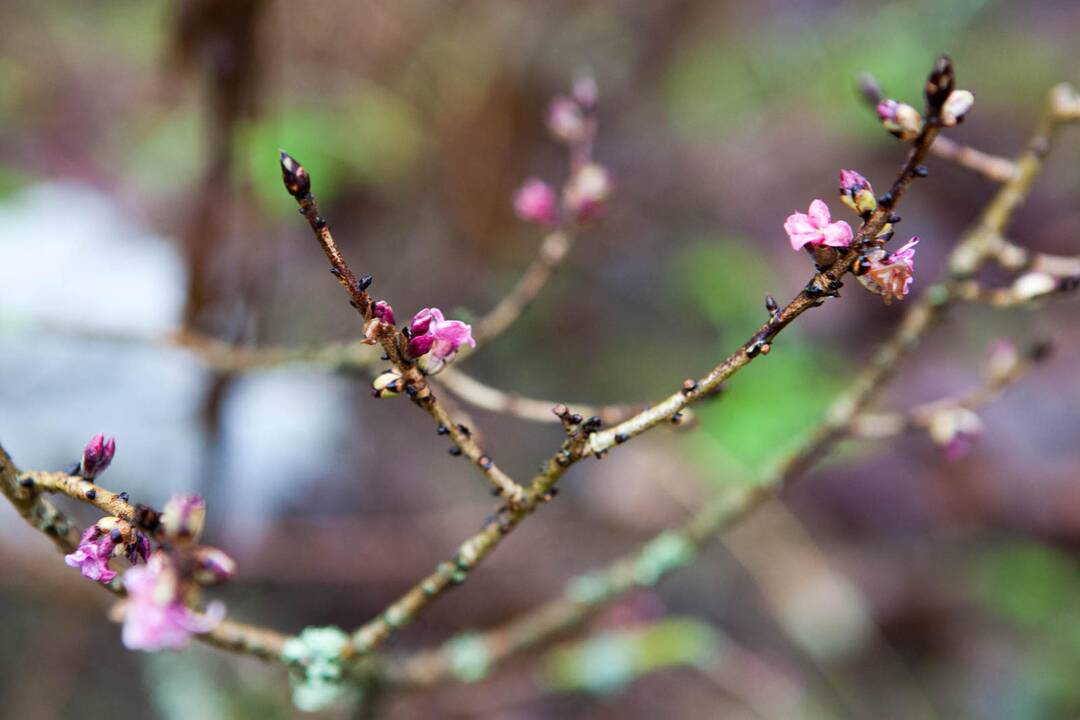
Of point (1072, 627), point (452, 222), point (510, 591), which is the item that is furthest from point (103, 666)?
point (1072, 627)

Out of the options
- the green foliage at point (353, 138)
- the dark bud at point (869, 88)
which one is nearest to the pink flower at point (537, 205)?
the dark bud at point (869, 88)

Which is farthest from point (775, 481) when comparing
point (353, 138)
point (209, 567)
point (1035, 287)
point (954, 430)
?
point (353, 138)

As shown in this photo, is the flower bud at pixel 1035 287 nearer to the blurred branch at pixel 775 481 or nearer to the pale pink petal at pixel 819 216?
the blurred branch at pixel 775 481

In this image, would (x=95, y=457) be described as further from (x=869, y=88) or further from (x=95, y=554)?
(x=869, y=88)

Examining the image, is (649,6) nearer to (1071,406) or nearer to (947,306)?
(1071,406)

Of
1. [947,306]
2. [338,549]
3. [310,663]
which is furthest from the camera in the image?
[338,549]

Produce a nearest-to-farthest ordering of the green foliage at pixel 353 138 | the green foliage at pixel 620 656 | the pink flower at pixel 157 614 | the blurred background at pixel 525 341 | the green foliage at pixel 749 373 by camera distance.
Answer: the pink flower at pixel 157 614 < the green foliage at pixel 620 656 < the blurred background at pixel 525 341 < the green foliage at pixel 749 373 < the green foliage at pixel 353 138
